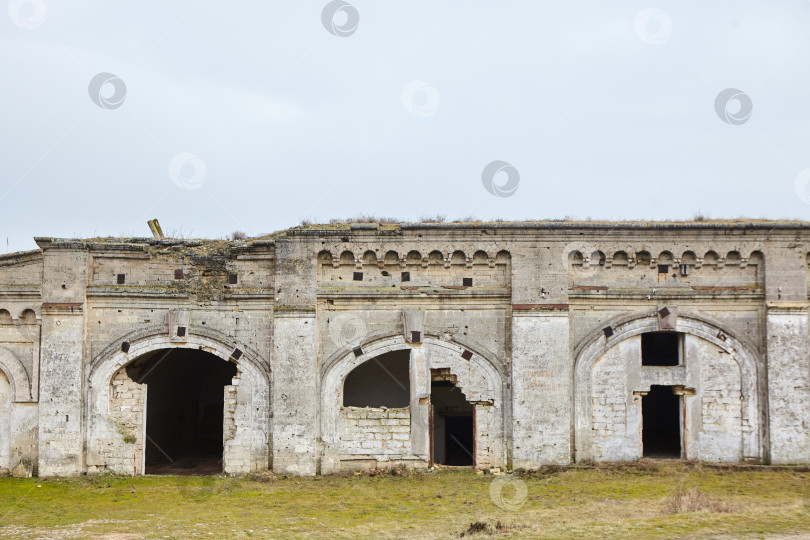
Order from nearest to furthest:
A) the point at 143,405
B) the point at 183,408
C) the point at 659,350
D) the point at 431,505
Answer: the point at 431,505
the point at 143,405
the point at 659,350
the point at 183,408

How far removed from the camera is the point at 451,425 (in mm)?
17297

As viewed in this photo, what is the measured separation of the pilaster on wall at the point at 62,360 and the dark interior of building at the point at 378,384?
629cm

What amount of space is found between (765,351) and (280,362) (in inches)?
384

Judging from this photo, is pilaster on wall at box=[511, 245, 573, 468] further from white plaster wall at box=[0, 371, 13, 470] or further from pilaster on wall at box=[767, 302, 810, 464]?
white plaster wall at box=[0, 371, 13, 470]

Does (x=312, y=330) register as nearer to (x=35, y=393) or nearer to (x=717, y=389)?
(x=35, y=393)

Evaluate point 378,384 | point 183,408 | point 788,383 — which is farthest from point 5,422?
point 788,383

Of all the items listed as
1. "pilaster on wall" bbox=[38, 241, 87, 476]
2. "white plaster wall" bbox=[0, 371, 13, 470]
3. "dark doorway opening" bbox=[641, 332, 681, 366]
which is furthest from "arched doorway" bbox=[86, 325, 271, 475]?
"dark doorway opening" bbox=[641, 332, 681, 366]

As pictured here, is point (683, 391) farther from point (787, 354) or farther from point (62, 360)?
point (62, 360)

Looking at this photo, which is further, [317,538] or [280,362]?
[280,362]

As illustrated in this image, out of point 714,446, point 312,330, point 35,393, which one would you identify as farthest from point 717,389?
point 35,393

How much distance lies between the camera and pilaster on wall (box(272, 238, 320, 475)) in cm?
1343

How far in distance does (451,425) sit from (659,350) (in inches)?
233

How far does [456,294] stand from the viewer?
1386 centimetres

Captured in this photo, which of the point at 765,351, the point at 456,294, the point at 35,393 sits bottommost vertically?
the point at 35,393
